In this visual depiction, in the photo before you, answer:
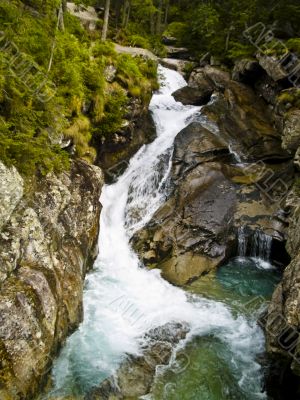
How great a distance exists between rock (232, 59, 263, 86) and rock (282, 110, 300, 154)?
697cm

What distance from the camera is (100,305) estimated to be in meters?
12.2

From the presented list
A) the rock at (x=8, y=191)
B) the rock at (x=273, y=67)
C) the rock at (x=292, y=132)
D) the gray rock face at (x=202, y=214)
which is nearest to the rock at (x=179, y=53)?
the rock at (x=273, y=67)

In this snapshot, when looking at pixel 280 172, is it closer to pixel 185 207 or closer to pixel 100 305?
pixel 185 207

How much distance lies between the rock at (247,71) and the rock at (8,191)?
18.1 meters

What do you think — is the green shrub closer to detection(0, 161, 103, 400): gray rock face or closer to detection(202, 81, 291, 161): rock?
detection(202, 81, 291, 161): rock

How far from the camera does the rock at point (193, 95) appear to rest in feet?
78.7

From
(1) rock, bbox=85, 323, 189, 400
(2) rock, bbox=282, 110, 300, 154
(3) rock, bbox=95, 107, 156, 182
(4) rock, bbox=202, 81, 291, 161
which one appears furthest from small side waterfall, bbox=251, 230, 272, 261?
(3) rock, bbox=95, 107, 156, 182

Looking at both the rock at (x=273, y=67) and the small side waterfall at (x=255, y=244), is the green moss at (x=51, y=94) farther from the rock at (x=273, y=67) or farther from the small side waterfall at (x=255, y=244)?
the rock at (x=273, y=67)

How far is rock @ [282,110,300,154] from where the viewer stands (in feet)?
53.4

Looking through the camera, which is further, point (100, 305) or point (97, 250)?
point (97, 250)

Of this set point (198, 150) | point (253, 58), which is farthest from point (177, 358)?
point (253, 58)

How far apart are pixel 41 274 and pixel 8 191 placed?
2.18 meters

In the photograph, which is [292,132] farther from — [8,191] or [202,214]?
[8,191]

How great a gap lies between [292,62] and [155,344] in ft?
54.8
